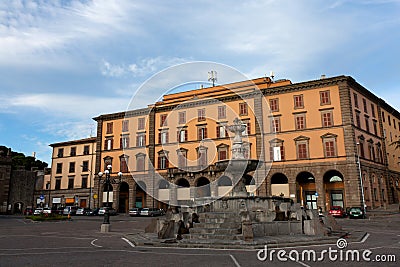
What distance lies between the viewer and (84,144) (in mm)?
60000

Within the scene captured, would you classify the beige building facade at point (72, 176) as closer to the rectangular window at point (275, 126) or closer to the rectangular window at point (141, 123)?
the rectangular window at point (141, 123)

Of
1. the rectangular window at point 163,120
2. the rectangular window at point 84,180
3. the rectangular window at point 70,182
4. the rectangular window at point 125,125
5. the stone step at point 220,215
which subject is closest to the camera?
the stone step at point 220,215

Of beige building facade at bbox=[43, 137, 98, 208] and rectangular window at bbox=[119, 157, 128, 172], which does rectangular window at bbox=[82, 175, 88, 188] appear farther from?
rectangular window at bbox=[119, 157, 128, 172]

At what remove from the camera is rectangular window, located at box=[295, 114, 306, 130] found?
4250cm

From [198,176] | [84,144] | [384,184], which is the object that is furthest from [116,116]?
[384,184]

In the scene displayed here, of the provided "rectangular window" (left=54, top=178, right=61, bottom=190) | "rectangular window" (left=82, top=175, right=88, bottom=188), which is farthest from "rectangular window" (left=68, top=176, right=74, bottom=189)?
"rectangular window" (left=82, top=175, right=88, bottom=188)

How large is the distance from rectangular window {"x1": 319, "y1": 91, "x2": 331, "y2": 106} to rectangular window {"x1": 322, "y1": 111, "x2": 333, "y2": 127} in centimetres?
123

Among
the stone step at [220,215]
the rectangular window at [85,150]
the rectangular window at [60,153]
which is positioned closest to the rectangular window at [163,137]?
the rectangular window at [85,150]

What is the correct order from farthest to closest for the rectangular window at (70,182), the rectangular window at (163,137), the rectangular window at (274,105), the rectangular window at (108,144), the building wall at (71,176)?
1. the rectangular window at (70,182)
2. the building wall at (71,176)
3. the rectangular window at (108,144)
4. the rectangular window at (163,137)
5. the rectangular window at (274,105)

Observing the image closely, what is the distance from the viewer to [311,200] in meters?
42.0

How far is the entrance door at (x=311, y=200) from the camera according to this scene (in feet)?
137

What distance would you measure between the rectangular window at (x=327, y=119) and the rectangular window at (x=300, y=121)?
2.21 metres

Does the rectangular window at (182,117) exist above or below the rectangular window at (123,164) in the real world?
above

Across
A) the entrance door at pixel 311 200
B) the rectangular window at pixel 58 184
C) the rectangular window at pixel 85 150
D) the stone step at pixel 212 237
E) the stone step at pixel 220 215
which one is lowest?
the stone step at pixel 212 237
